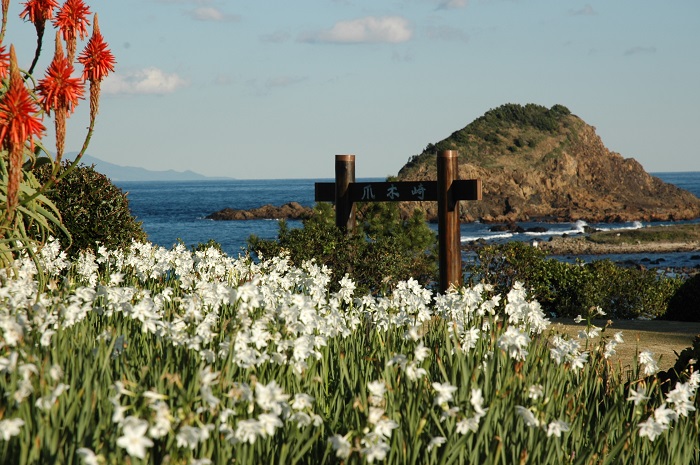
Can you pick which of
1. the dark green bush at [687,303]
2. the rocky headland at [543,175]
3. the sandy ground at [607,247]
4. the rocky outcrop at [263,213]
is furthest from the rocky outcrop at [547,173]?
the dark green bush at [687,303]

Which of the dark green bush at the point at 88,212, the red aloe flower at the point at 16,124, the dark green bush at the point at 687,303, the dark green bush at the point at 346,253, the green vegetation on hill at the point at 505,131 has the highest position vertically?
the green vegetation on hill at the point at 505,131

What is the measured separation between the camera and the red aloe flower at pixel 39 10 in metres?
6.24

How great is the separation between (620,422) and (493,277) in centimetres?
888

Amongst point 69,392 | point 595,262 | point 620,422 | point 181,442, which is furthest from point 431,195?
point 181,442

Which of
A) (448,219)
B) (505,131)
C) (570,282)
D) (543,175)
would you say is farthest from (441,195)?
(505,131)

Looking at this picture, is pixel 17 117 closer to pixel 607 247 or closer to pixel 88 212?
pixel 88 212

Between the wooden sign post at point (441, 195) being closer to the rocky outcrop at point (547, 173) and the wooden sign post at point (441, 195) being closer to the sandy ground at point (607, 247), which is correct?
the sandy ground at point (607, 247)

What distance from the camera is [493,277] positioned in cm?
1300

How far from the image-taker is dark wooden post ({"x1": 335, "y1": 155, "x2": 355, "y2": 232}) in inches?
493

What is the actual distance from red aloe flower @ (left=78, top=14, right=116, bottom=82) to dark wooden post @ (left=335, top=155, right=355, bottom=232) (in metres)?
6.62

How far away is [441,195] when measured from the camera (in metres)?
11.6

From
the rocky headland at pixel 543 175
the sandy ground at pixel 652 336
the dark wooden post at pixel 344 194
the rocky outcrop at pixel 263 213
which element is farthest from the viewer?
the rocky outcrop at pixel 263 213

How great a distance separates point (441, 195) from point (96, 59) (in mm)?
6534

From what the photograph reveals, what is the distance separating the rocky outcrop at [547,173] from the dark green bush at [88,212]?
5643 cm
